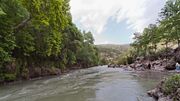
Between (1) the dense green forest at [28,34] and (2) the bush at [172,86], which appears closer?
(2) the bush at [172,86]

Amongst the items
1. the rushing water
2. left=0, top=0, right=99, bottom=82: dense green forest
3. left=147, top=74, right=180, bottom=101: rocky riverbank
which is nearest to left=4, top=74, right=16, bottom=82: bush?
left=0, top=0, right=99, bottom=82: dense green forest

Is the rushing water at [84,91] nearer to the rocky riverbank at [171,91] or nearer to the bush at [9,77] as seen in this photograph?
the rocky riverbank at [171,91]

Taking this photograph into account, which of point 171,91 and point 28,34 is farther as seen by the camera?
point 28,34

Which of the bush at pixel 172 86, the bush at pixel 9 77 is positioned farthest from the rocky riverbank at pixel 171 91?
the bush at pixel 9 77

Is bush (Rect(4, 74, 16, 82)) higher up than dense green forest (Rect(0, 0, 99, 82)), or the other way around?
dense green forest (Rect(0, 0, 99, 82))

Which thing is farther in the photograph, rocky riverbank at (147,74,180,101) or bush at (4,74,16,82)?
bush at (4,74,16,82)

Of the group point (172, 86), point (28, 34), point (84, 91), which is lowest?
point (84, 91)

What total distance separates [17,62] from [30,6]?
8.25 m

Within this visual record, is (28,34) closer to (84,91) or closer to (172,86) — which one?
(84,91)

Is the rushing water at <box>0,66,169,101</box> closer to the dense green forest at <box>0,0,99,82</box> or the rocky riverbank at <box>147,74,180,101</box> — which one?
the rocky riverbank at <box>147,74,180,101</box>

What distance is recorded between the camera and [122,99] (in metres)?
15.6

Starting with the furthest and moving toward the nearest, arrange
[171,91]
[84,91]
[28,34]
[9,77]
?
[28,34], [9,77], [84,91], [171,91]

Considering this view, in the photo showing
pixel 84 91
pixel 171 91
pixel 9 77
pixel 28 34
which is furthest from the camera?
pixel 28 34

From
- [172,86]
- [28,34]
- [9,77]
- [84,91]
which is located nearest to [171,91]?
[172,86]
